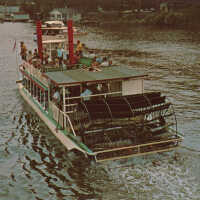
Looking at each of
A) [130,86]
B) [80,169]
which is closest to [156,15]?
[130,86]

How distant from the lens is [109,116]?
68.2 feet

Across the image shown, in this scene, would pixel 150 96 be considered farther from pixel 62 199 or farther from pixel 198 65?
pixel 198 65

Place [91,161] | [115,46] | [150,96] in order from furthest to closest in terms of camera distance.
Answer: [115,46]
[150,96]
[91,161]

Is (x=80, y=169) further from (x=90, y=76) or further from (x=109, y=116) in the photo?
(x=90, y=76)

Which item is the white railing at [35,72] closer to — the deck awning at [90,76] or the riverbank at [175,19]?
the deck awning at [90,76]

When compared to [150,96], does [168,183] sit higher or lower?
lower

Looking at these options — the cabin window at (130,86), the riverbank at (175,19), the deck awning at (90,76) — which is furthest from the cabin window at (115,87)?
the riverbank at (175,19)

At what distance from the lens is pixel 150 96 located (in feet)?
74.2

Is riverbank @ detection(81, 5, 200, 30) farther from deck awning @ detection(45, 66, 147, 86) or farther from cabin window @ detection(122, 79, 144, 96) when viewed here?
deck awning @ detection(45, 66, 147, 86)

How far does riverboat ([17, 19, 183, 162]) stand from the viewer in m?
20.3

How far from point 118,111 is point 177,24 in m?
108

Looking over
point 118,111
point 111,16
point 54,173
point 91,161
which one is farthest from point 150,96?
point 111,16

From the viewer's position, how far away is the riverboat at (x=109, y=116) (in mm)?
20344

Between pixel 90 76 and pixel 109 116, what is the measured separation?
10.9 ft
